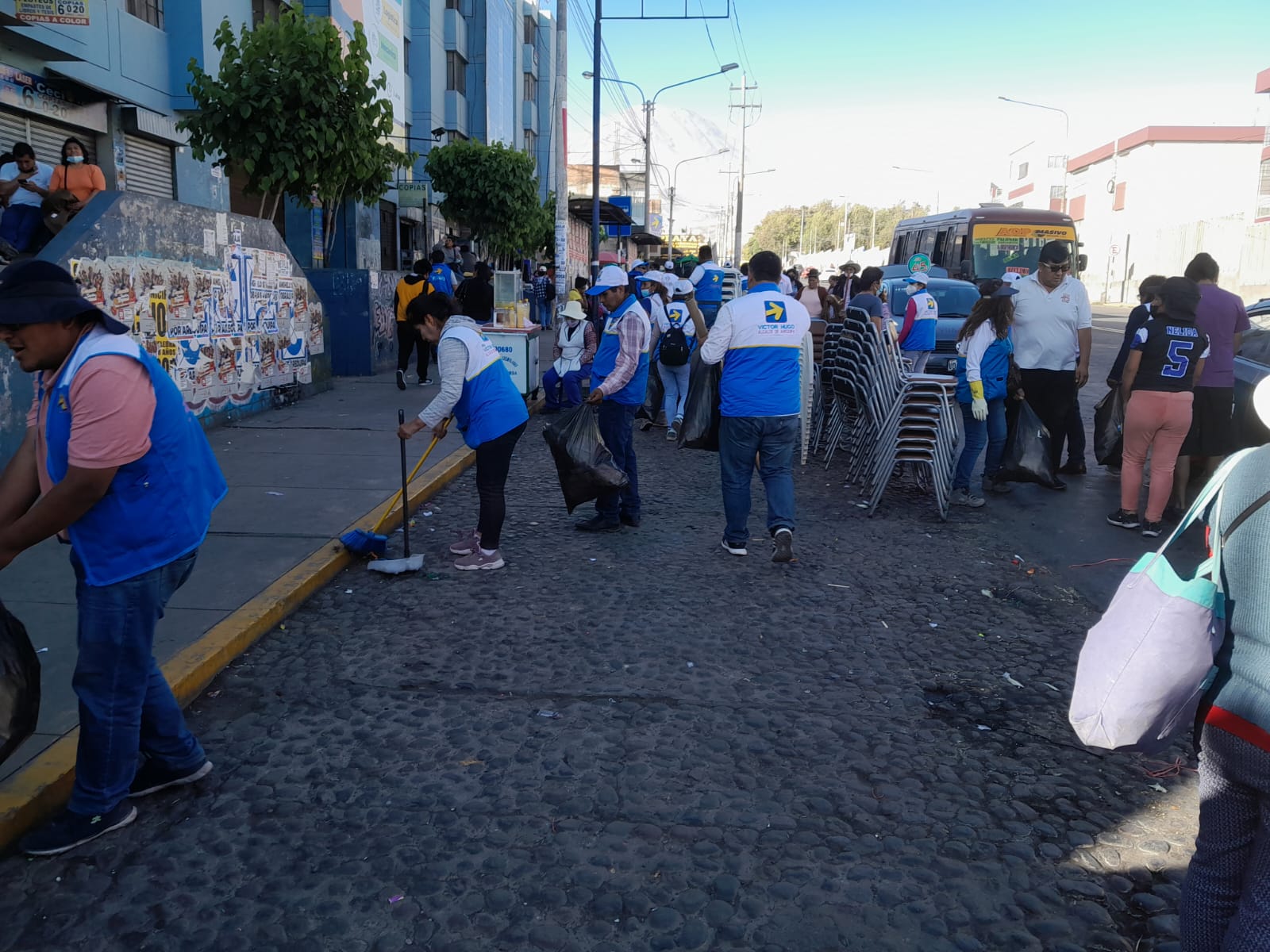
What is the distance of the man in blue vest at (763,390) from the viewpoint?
6.27 meters

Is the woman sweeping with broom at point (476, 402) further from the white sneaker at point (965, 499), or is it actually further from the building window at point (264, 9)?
the building window at point (264, 9)

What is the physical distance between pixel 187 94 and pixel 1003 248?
14.9 metres

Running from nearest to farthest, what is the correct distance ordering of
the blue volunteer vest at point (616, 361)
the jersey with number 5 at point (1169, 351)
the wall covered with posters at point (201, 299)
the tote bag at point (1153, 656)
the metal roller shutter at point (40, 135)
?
the tote bag at point (1153, 656), the jersey with number 5 at point (1169, 351), the blue volunteer vest at point (616, 361), the wall covered with posters at point (201, 299), the metal roller shutter at point (40, 135)

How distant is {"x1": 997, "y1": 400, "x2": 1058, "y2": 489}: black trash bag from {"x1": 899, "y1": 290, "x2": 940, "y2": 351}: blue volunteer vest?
2.07 m

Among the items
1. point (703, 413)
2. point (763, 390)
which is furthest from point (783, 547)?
point (703, 413)

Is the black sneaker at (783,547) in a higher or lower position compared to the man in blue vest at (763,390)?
lower

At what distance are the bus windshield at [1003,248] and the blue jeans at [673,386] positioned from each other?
11.1 m

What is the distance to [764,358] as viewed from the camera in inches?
247

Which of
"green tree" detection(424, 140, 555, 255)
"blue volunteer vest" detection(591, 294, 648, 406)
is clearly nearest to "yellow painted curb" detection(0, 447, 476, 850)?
"blue volunteer vest" detection(591, 294, 648, 406)

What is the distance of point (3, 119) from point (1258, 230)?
39271mm

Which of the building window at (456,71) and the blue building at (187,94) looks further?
the building window at (456,71)

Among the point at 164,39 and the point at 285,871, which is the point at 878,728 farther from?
the point at 164,39

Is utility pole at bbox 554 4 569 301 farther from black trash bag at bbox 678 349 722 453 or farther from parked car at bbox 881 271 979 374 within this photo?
black trash bag at bbox 678 349 722 453

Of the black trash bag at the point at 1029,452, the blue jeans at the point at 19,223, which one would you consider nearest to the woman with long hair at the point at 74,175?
Result: the blue jeans at the point at 19,223
